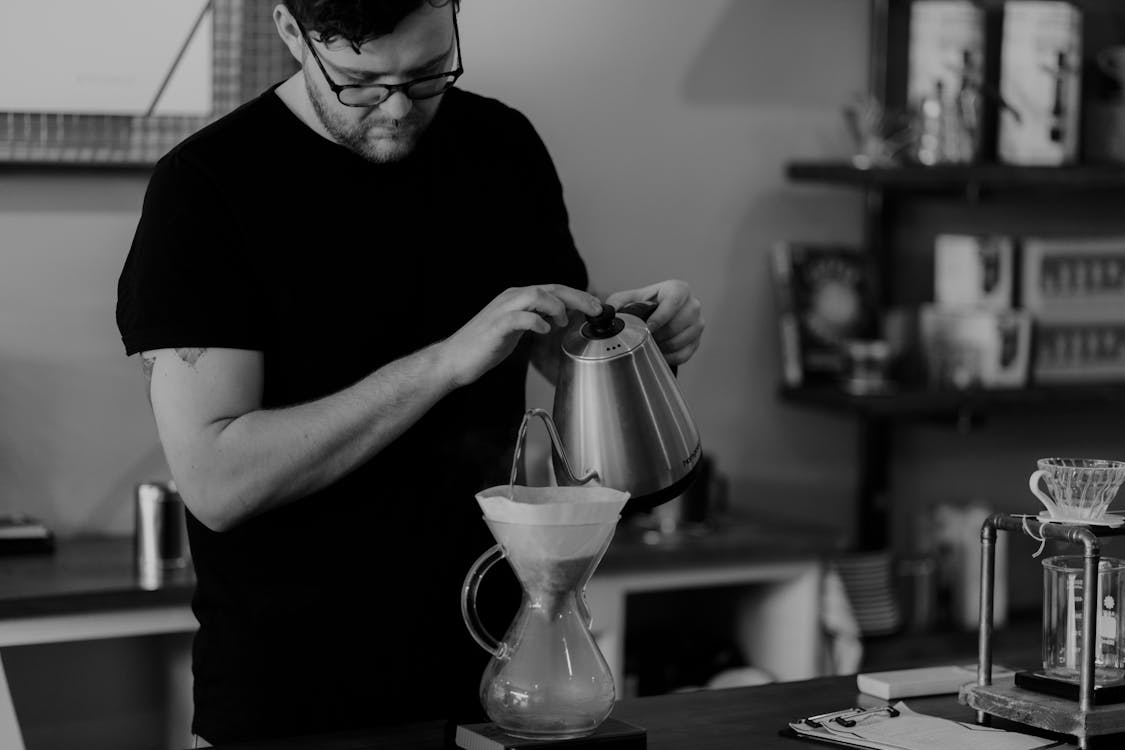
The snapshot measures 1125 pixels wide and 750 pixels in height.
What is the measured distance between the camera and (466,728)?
1447mm

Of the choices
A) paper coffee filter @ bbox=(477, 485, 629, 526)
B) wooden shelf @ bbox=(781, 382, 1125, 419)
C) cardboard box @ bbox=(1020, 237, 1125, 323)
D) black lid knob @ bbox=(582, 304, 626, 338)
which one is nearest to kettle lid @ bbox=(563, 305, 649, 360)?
black lid knob @ bbox=(582, 304, 626, 338)

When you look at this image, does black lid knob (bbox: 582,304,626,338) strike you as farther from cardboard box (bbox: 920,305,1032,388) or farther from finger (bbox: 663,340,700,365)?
cardboard box (bbox: 920,305,1032,388)

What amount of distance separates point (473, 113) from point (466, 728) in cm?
89

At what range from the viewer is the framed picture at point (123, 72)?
261 cm


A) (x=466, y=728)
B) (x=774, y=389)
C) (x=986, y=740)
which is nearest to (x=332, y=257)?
(x=466, y=728)

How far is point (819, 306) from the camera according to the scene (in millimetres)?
3309

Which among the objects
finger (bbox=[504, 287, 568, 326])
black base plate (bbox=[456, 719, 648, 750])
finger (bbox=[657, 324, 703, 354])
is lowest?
black base plate (bbox=[456, 719, 648, 750])

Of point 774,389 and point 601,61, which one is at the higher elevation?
point 601,61

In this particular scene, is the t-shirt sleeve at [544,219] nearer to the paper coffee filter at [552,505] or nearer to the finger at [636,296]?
the finger at [636,296]

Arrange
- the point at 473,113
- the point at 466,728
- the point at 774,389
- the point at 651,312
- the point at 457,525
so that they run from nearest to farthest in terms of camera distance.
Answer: the point at 466,728 < the point at 651,312 < the point at 457,525 < the point at 473,113 < the point at 774,389

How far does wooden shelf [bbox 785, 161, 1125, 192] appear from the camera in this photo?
10.4 feet

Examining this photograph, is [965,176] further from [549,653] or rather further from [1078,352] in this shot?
[549,653]

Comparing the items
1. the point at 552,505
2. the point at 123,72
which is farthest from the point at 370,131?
the point at 123,72

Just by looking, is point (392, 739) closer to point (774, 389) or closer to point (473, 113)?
point (473, 113)
